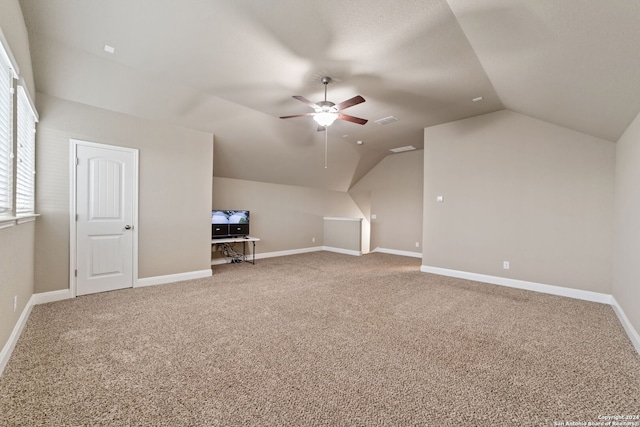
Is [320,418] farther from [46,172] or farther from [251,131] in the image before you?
[251,131]

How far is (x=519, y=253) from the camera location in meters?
4.45

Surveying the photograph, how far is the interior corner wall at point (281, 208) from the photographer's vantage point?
6.39 metres

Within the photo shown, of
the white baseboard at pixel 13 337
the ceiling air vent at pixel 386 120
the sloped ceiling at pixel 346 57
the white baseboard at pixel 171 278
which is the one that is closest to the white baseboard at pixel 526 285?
the sloped ceiling at pixel 346 57

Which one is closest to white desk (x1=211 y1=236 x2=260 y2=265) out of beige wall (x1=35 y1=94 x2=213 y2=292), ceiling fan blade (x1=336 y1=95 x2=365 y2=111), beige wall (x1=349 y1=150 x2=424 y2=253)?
beige wall (x1=35 y1=94 x2=213 y2=292)

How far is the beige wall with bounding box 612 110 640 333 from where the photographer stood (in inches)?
107

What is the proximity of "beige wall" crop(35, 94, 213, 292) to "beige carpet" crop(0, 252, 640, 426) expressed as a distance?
0.66 meters

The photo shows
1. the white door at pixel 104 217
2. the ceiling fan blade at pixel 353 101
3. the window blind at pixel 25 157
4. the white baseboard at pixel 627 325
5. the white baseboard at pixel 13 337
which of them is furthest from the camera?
the white door at pixel 104 217

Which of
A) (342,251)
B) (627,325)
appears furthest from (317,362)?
(342,251)

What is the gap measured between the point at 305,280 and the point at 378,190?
14.7ft

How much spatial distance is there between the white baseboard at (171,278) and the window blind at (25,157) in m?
1.60

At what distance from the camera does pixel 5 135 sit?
2264mm

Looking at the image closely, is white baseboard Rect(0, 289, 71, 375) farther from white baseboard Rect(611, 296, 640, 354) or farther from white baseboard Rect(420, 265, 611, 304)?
white baseboard Rect(420, 265, 611, 304)

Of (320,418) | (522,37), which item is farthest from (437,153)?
(320,418)

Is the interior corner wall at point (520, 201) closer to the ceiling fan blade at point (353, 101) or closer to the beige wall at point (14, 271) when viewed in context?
the ceiling fan blade at point (353, 101)
